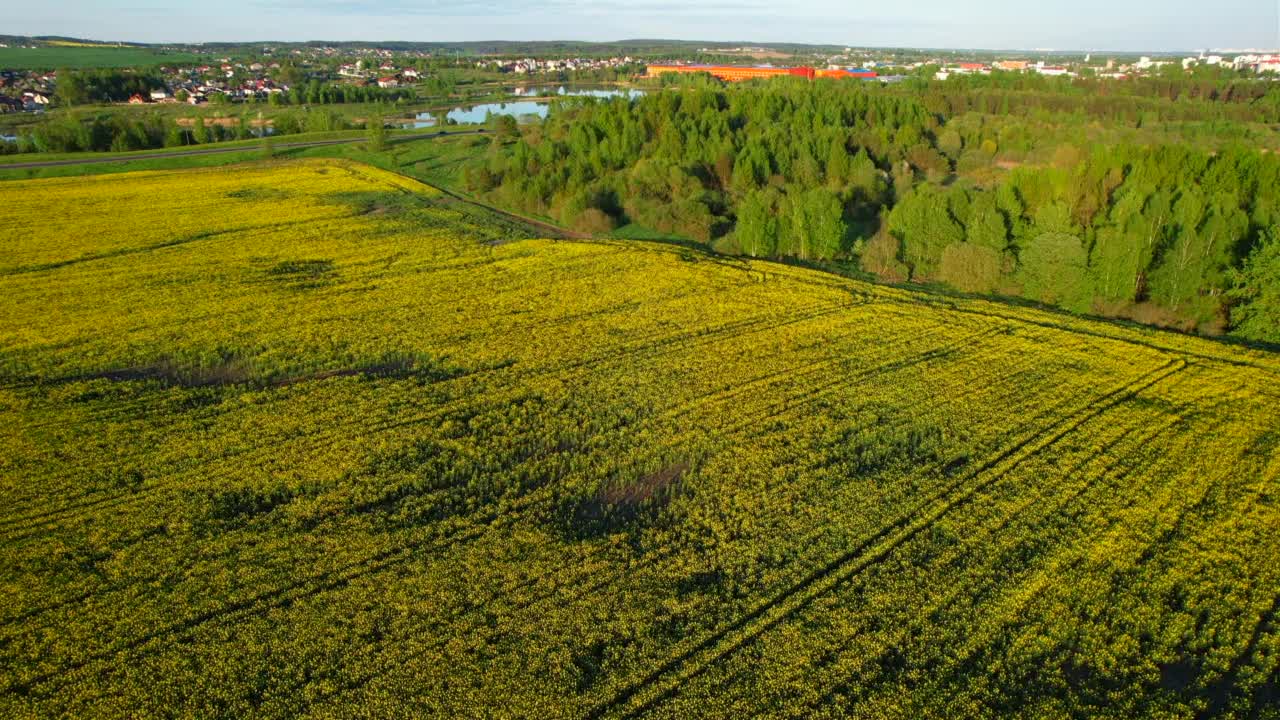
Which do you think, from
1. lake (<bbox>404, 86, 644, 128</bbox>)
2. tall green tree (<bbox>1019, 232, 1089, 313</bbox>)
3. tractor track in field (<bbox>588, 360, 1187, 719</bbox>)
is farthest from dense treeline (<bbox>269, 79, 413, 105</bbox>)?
tractor track in field (<bbox>588, 360, 1187, 719</bbox>)

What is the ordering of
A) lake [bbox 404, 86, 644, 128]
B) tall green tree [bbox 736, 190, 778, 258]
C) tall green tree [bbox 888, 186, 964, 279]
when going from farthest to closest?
lake [bbox 404, 86, 644, 128] → tall green tree [bbox 736, 190, 778, 258] → tall green tree [bbox 888, 186, 964, 279]

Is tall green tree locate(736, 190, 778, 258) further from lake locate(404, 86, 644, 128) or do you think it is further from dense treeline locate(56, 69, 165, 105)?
dense treeline locate(56, 69, 165, 105)

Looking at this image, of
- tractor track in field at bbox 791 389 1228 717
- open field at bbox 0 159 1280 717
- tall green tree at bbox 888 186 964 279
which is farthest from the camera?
tall green tree at bbox 888 186 964 279

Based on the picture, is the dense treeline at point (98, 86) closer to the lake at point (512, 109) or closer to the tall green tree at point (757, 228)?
the lake at point (512, 109)

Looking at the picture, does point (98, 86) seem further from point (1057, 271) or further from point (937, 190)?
point (1057, 271)

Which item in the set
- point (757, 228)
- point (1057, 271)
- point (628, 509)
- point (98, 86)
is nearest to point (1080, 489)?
point (628, 509)

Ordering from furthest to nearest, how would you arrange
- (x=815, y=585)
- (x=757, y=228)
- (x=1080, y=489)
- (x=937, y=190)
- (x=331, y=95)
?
(x=331, y=95) → (x=757, y=228) → (x=937, y=190) → (x=1080, y=489) → (x=815, y=585)
